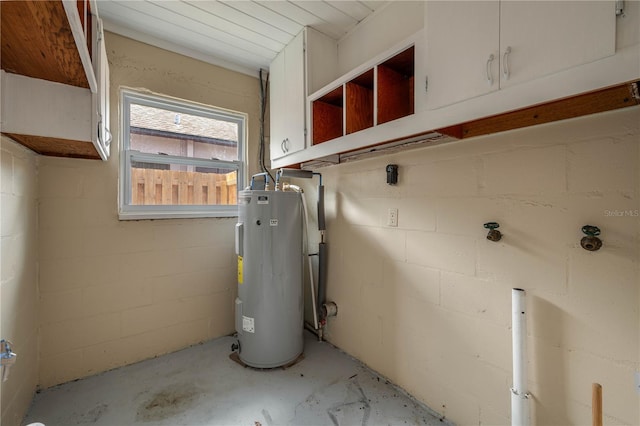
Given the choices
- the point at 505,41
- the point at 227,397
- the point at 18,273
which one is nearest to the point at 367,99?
the point at 505,41

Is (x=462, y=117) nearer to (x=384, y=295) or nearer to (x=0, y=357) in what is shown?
(x=384, y=295)

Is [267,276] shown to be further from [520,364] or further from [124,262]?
[520,364]

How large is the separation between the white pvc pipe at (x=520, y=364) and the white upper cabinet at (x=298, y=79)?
4.95 feet

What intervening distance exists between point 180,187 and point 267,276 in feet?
3.55

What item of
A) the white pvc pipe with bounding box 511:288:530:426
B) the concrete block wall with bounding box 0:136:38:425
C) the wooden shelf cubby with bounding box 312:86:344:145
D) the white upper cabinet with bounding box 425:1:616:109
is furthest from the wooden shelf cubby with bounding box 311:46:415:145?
the concrete block wall with bounding box 0:136:38:425

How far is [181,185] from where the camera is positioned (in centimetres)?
230

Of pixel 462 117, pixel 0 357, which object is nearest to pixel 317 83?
pixel 462 117

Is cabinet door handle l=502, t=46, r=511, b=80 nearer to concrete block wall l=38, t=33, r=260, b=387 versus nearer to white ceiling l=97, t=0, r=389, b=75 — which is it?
→ white ceiling l=97, t=0, r=389, b=75

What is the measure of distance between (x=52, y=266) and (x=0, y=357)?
919mm

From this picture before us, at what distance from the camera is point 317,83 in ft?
6.50

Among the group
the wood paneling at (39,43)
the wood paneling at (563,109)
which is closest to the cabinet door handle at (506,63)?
the wood paneling at (563,109)

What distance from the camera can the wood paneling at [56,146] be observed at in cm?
133

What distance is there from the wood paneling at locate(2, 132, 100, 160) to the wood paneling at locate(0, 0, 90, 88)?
298 mm

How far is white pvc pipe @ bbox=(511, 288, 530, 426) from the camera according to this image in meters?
1.18
